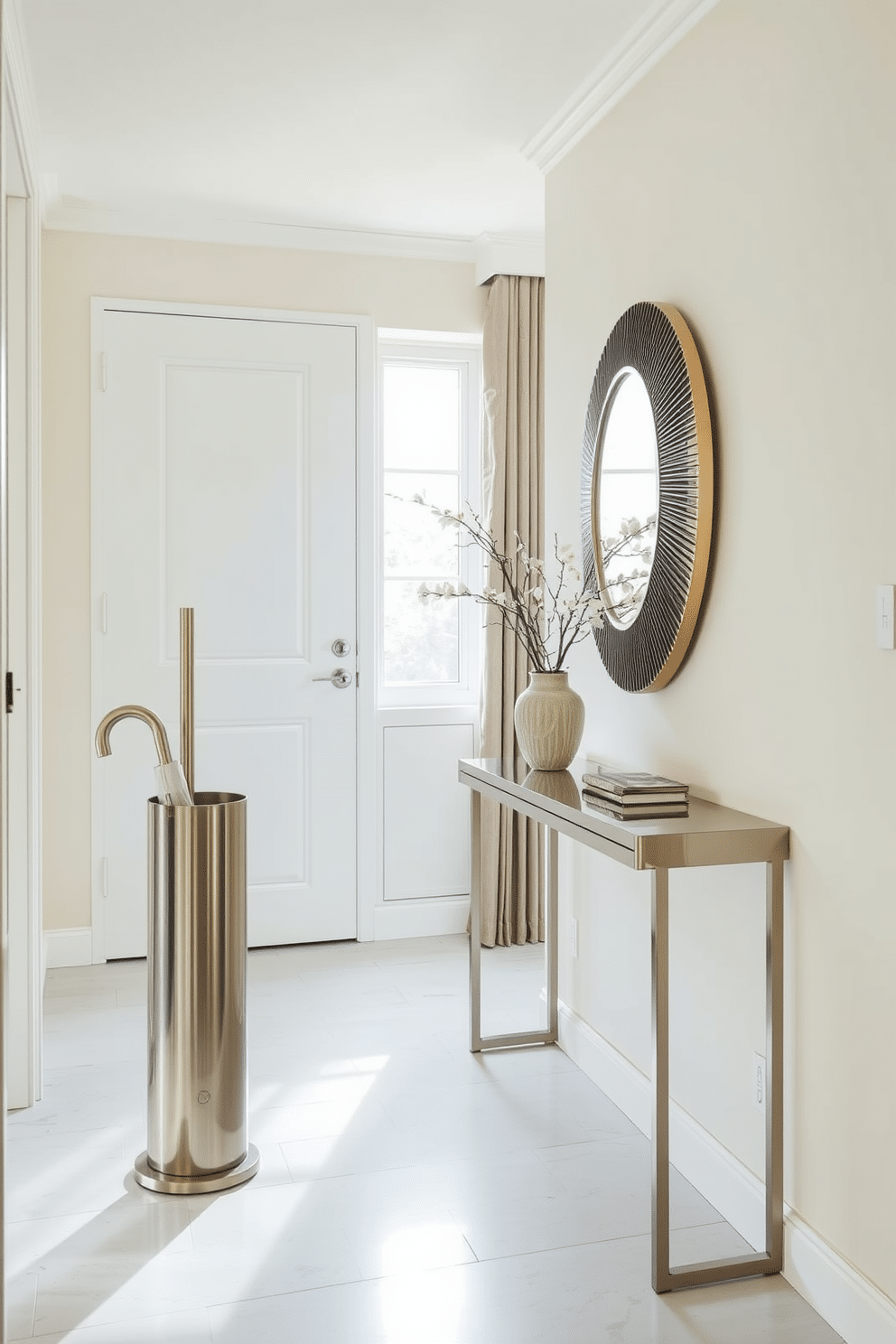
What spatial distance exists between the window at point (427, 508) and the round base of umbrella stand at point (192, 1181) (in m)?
2.15

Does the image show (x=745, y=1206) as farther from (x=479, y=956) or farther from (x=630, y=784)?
(x=479, y=956)

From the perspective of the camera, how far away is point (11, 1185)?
7.88ft

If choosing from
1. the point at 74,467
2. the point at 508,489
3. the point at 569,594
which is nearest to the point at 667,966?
the point at 569,594

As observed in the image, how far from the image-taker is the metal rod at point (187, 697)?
2.48 metres

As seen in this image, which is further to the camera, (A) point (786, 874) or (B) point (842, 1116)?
(A) point (786, 874)

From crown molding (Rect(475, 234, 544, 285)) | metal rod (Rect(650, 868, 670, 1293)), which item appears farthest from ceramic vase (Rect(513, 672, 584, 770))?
crown molding (Rect(475, 234, 544, 285))

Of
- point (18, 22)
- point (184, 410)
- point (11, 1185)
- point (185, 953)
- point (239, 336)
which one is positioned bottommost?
point (11, 1185)

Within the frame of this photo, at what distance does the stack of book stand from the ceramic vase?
1.40 feet

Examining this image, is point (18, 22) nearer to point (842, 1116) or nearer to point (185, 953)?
point (185, 953)

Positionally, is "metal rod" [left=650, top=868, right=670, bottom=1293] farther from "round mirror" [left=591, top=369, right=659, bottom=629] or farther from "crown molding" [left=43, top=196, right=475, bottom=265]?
"crown molding" [left=43, top=196, right=475, bottom=265]

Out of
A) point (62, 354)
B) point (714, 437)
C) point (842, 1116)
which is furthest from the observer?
point (62, 354)

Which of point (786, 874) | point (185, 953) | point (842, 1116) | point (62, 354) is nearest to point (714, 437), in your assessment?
point (786, 874)

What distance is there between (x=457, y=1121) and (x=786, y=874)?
43.4 inches

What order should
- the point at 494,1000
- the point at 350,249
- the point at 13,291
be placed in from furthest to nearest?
the point at 350,249, the point at 494,1000, the point at 13,291
